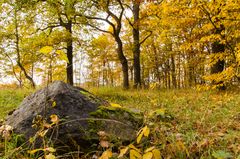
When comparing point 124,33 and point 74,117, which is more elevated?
point 124,33

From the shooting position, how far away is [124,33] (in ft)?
109

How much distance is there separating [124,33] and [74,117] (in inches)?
1189

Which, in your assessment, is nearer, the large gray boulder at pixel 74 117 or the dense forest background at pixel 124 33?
the large gray boulder at pixel 74 117

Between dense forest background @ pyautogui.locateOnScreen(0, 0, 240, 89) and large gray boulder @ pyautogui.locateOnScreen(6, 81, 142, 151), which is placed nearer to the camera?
large gray boulder @ pyautogui.locateOnScreen(6, 81, 142, 151)

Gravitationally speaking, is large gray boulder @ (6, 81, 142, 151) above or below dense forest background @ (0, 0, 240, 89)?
below

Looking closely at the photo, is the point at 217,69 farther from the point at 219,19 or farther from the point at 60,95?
the point at 60,95

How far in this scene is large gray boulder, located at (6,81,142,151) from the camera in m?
3.43

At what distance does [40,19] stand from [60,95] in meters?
15.5

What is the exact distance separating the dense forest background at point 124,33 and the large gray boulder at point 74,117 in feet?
1.03

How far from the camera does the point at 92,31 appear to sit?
62.4 ft

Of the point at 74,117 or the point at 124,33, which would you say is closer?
the point at 74,117

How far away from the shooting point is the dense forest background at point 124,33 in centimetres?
792

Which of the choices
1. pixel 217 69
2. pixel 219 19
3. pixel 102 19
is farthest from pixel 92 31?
pixel 219 19

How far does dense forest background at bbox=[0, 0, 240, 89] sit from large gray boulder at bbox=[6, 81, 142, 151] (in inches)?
12.4
